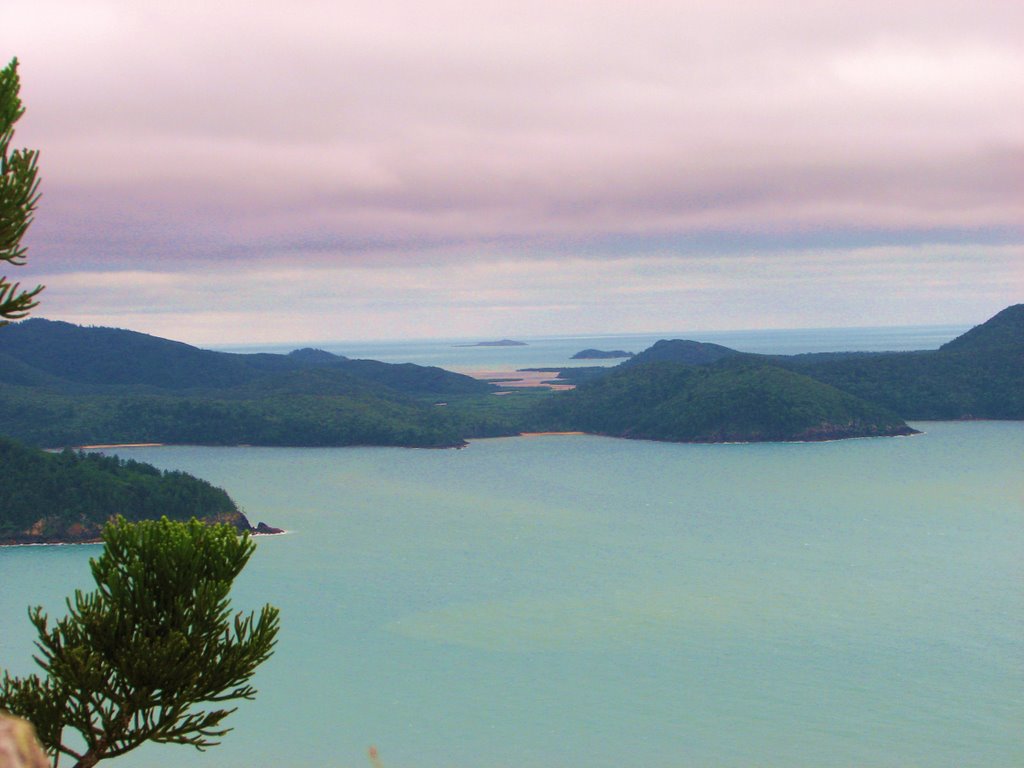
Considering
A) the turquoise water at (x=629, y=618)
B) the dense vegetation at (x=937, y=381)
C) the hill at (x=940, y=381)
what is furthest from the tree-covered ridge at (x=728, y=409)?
the turquoise water at (x=629, y=618)

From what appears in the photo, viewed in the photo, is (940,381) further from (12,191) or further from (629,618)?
(12,191)

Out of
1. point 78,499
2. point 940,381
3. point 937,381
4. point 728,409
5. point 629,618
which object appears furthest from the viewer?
point 940,381

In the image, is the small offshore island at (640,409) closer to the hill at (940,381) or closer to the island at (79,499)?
the hill at (940,381)

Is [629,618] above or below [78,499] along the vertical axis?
below

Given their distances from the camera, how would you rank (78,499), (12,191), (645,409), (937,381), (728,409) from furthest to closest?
(937,381)
(645,409)
(728,409)
(78,499)
(12,191)

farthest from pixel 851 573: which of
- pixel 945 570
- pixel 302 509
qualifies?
pixel 302 509

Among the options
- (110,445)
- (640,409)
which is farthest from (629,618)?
(110,445)

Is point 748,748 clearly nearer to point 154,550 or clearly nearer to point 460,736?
point 460,736
